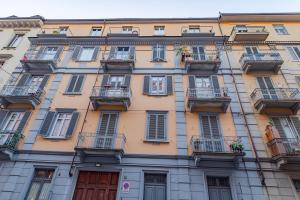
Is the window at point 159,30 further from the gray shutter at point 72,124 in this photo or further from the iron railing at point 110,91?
the gray shutter at point 72,124

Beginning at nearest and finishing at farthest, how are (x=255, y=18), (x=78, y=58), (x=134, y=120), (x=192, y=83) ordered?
(x=134, y=120)
(x=192, y=83)
(x=78, y=58)
(x=255, y=18)

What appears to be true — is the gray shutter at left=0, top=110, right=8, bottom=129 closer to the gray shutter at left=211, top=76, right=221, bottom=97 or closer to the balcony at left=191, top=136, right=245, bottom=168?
the balcony at left=191, top=136, right=245, bottom=168

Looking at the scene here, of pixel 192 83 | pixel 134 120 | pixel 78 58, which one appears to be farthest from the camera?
pixel 78 58

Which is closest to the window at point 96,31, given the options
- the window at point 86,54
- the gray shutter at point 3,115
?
the window at point 86,54

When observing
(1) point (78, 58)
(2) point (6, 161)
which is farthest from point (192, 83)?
(2) point (6, 161)

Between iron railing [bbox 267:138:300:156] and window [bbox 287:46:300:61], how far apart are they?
8.17 m

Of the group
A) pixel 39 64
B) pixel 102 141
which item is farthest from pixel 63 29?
pixel 102 141

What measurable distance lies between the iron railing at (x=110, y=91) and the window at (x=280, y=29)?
1484 cm

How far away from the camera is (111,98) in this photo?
13.9 meters

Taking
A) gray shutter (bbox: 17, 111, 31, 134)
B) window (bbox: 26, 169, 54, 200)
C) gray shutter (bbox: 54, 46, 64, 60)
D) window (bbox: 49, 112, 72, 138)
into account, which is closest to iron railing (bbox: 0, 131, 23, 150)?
gray shutter (bbox: 17, 111, 31, 134)

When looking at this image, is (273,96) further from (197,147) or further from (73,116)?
(73,116)

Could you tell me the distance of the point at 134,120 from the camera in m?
13.7

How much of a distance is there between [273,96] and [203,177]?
7.36 meters

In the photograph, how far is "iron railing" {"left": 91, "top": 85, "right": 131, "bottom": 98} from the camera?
1440cm
